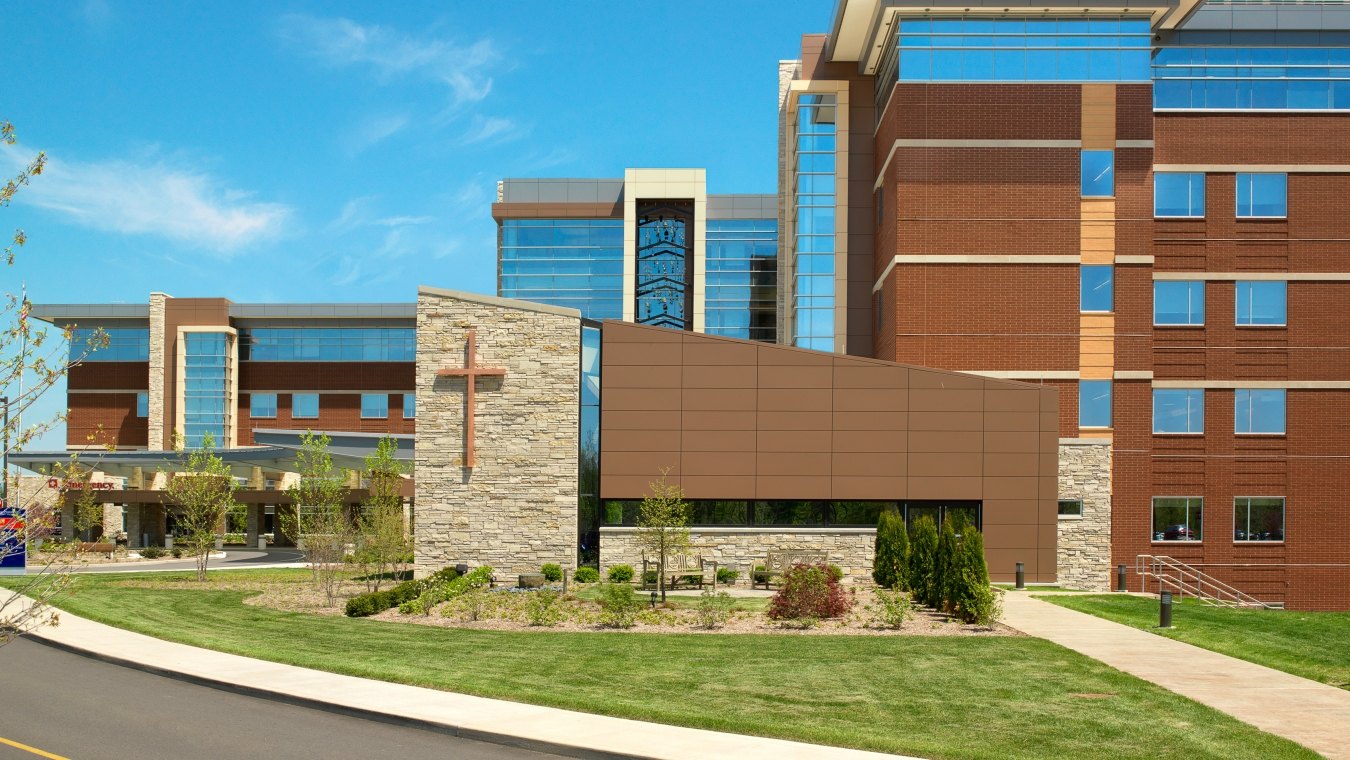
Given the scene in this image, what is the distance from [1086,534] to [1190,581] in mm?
7176

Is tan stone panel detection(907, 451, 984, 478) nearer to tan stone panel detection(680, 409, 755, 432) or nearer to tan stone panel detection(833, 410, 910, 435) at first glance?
tan stone panel detection(833, 410, 910, 435)

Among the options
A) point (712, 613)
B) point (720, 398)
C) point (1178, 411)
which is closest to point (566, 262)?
point (720, 398)

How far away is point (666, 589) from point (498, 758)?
18014 mm

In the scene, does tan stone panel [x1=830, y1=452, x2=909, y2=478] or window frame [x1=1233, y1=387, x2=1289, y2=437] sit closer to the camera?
tan stone panel [x1=830, y1=452, x2=909, y2=478]

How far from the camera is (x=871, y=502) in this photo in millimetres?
33500

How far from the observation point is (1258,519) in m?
40.1

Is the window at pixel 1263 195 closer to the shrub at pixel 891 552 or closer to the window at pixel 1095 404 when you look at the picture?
the window at pixel 1095 404

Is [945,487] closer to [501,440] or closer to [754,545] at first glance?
[754,545]

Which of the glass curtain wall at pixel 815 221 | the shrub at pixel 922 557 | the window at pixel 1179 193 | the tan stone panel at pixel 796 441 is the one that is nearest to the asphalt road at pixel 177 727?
the shrub at pixel 922 557

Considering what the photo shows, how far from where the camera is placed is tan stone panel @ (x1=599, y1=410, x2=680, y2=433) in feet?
109

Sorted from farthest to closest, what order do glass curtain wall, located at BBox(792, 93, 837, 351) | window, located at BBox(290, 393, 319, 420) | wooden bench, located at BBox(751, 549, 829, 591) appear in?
1. window, located at BBox(290, 393, 319, 420)
2. glass curtain wall, located at BBox(792, 93, 837, 351)
3. wooden bench, located at BBox(751, 549, 829, 591)

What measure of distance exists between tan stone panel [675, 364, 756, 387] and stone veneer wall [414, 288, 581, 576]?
359cm

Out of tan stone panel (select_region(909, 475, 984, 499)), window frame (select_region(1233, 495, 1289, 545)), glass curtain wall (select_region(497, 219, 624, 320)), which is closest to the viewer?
tan stone panel (select_region(909, 475, 984, 499))

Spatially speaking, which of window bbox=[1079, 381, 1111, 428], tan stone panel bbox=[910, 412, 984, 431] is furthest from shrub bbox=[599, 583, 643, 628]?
window bbox=[1079, 381, 1111, 428]
